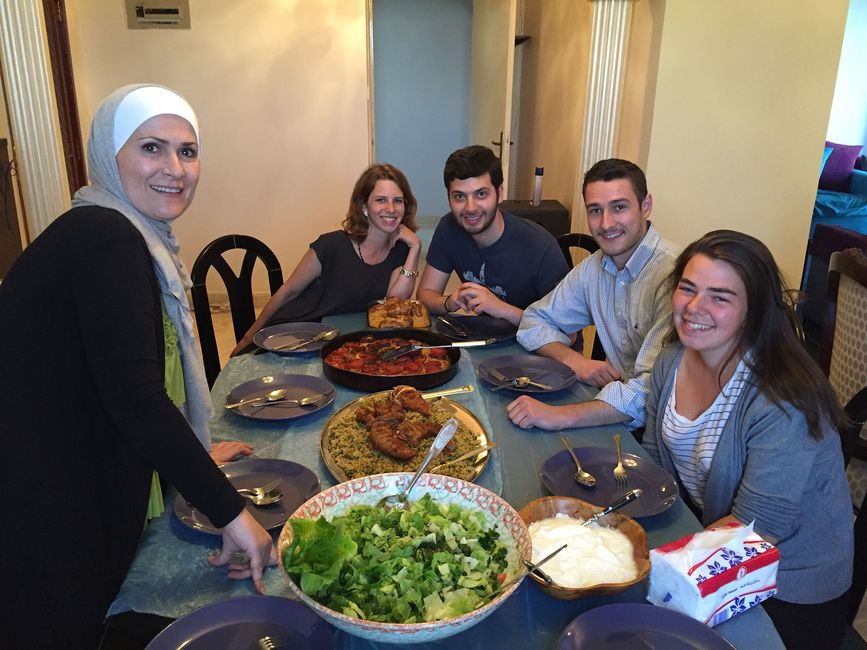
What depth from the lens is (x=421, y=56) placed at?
6.95 metres

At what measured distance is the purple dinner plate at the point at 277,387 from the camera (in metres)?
1.53

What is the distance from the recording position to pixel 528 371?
1.88 metres

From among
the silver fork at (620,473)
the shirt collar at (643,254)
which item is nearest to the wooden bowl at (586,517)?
the silver fork at (620,473)

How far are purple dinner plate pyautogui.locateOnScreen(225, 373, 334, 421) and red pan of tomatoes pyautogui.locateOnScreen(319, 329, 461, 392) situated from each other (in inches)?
2.3

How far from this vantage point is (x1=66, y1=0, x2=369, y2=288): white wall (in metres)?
4.45

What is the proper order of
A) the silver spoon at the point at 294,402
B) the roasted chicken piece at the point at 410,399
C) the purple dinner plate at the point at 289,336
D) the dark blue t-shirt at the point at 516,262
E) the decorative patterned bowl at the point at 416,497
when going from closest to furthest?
the decorative patterned bowl at the point at 416,497 < the roasted chicken piece at the point at 410,399 < the silver spoon at the point at 294,402 < the purple dinner plate at the point at 289,336 < the dark blue t-shirt at the point at 516,262

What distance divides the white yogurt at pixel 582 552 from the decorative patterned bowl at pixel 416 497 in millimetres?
66

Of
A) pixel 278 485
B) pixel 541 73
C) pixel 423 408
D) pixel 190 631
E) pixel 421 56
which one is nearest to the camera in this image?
pixel 190 631

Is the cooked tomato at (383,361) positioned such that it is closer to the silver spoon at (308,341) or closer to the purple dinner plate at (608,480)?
the silver spoon at (308,341)

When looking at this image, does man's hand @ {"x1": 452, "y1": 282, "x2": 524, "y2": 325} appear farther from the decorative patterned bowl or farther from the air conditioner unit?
the air conditioner unit

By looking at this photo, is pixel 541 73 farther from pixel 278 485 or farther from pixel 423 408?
pixel 278 485

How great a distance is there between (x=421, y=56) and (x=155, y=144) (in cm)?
625

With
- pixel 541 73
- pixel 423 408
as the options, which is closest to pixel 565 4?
pixel 541 73

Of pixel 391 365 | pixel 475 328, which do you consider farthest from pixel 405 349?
pixel 475 328
